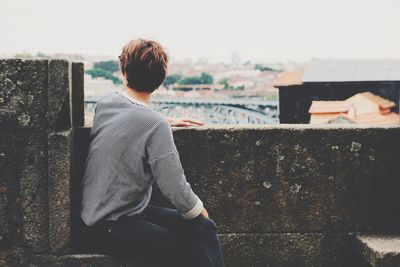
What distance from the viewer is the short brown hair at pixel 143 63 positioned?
84.2 inches

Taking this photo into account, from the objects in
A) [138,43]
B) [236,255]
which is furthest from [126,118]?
[236,255]

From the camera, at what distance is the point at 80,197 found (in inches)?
89.7

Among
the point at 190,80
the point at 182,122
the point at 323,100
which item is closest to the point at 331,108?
the point at 323,100

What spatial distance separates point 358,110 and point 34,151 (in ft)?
65.3

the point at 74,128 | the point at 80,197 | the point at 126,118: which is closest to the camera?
the point at 126,118

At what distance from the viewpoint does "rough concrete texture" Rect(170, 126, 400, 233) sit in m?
2.59

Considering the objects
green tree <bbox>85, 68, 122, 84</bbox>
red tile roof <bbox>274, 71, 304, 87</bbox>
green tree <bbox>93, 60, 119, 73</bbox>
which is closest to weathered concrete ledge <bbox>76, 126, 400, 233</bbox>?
red tile roof <bbox>274, 71, 304, 87</bbox>

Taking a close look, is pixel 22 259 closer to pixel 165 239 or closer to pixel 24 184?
pixel 24 184

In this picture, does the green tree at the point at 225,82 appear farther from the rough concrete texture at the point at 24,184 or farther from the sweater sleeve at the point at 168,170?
the sweater sleeve at the point at 168,170

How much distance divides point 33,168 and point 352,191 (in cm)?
143

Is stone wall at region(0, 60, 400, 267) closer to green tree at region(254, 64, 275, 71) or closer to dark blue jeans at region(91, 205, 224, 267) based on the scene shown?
dark blue jeans at region(91, 205, 224, 267)

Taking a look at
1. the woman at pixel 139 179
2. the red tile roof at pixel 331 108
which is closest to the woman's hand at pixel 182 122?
the woman at pixel 139 179

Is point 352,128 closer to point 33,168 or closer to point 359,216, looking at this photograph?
point 359,216

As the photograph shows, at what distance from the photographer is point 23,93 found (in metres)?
2.31
